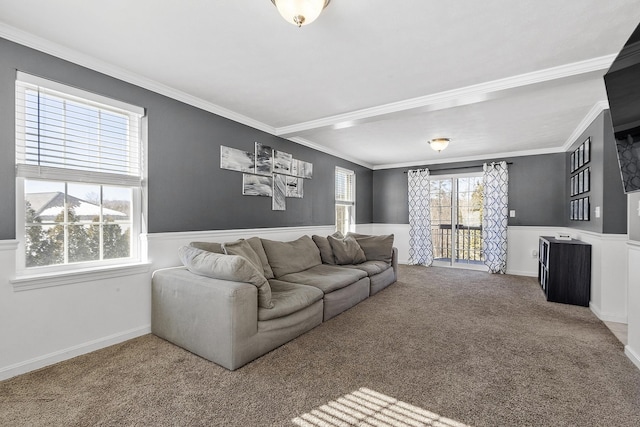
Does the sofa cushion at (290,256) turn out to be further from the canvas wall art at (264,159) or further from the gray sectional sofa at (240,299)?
the canvas wall art at (264,159)

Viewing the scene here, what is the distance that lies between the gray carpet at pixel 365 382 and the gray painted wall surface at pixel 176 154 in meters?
1.21

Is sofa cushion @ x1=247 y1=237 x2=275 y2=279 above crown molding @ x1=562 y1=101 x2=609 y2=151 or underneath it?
underneath

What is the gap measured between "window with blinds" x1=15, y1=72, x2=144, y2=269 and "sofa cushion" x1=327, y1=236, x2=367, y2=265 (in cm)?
263

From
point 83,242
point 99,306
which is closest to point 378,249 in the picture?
point 99,306

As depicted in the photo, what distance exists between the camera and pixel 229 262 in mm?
2381

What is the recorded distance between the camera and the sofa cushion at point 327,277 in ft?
10.9

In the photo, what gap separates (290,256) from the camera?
12.8ft

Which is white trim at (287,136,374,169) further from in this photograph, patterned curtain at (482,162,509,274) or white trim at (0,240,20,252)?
white trim at (0,240,20,252)

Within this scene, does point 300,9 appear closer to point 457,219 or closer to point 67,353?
point 67,353

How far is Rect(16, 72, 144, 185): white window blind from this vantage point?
224 centimetres

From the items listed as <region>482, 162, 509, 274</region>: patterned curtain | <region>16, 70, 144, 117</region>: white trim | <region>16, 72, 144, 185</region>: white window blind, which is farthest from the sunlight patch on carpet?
<region>482, 162, 509, 274</region>: patterned curtain

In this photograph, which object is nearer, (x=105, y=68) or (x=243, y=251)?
(x=105, y=68)

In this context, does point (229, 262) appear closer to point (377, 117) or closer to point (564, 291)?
point (377, 117)

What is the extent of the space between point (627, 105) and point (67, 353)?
4356 mm
